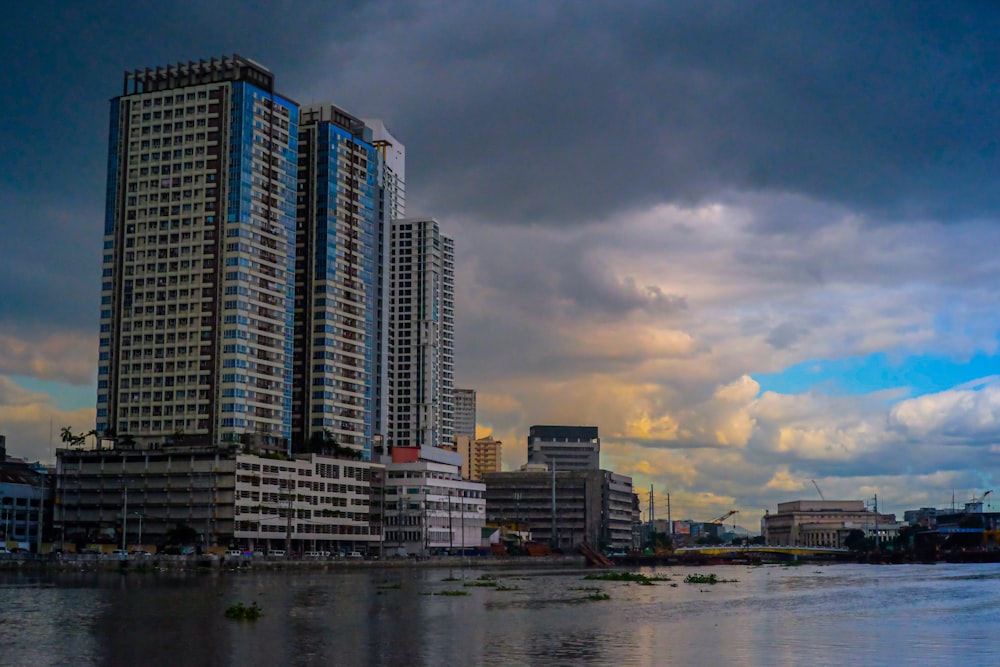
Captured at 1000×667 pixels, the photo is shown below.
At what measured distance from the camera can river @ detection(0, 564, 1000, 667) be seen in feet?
222

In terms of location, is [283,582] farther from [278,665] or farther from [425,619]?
[278,665]

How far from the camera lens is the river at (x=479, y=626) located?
2667 inches

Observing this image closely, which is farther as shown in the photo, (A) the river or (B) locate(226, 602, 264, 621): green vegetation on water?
(B) locate(226, 602, 264, 621): green vegetation on water

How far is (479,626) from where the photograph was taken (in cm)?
8981

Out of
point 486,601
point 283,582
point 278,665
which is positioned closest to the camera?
point 278,665

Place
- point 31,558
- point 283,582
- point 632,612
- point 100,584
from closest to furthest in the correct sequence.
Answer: point 632,612
point 100,584
point 283,582
point 31,558

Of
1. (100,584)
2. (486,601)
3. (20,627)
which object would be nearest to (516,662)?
(20,627)

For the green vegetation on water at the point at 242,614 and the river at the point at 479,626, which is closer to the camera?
the river at the point at 479,626

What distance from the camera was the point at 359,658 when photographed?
6619 centimetres

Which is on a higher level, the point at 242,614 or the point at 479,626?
the point at 242,614

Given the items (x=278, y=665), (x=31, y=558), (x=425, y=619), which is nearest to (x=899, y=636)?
(x=425, y=619)

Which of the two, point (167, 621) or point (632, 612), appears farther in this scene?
point (632, 612)

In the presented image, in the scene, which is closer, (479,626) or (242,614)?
(479,626)

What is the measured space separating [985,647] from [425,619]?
44.9 metres
